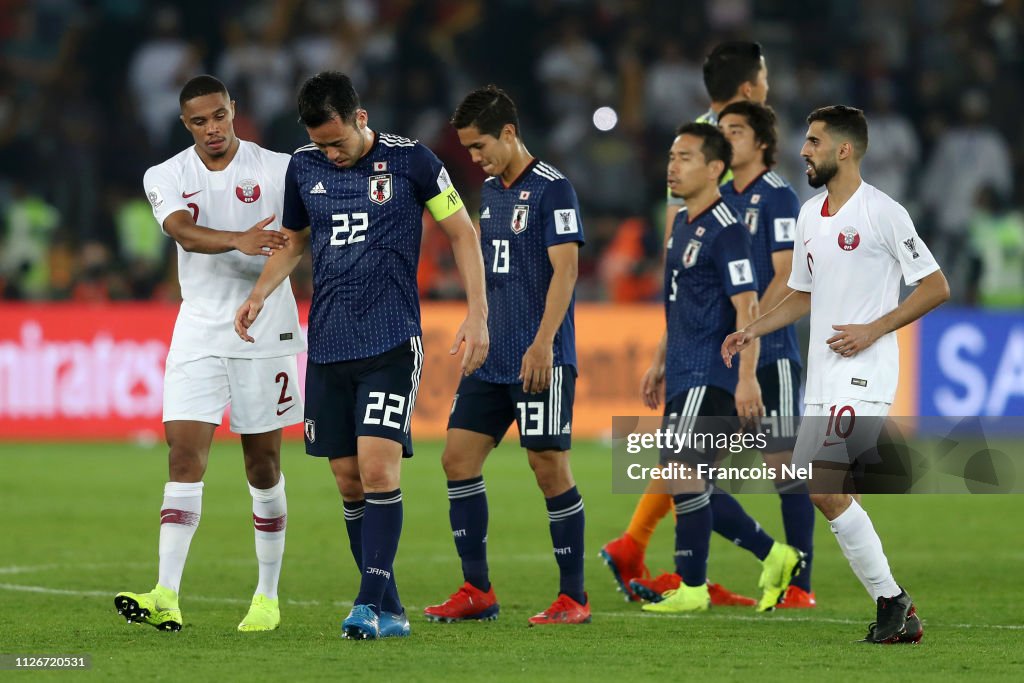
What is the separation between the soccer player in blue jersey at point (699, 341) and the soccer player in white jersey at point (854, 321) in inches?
39.9

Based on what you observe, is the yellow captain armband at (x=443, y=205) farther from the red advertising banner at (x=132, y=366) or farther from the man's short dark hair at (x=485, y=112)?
the red advertising banner at (x=132, y=366)

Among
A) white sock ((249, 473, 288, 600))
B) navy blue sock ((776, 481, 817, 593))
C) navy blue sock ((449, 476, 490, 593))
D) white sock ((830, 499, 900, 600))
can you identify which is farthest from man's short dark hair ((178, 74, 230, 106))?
navy blue sock ((776, 481, 817, 593))

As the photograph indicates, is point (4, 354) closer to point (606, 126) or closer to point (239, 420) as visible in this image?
point (606, 126)

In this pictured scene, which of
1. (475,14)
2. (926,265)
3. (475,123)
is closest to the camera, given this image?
(926,265)

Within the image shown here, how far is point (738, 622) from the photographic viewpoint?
7617 mm

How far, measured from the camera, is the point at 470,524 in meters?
7.72

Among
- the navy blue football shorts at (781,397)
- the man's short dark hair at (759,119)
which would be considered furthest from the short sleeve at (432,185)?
the navy blue football shorts at (781,397)

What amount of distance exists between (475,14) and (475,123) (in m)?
14.5

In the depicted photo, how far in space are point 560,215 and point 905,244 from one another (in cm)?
155

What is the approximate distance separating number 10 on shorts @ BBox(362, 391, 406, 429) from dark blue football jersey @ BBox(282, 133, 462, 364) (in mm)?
185

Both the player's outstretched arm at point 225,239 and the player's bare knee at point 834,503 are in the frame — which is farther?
the player's outstretched arm at point 225,239

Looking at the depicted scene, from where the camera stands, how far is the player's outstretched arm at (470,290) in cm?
689

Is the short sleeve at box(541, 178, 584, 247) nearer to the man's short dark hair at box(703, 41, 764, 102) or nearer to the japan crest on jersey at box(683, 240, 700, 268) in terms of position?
the japan crest on jersey at box(683, 240, 700, 268)

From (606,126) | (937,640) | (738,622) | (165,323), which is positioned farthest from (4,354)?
(937,640)
